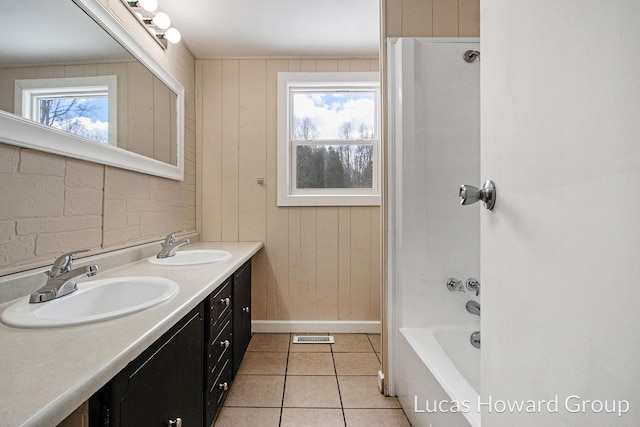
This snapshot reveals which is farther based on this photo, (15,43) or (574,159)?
(15,43)

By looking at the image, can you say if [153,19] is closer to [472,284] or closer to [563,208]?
[563,208]

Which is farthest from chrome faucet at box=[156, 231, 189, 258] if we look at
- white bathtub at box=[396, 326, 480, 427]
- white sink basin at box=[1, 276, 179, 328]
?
white bathtub at box=[396, 326, 480, 427]

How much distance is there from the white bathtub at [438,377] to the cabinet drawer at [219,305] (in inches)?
37.4

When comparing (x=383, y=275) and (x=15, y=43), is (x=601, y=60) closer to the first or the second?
(x=383, y=275)

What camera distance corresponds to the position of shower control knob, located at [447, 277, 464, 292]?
5.35ft

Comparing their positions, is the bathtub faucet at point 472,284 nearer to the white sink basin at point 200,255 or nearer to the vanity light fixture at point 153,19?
the white sink basin at point 200,255

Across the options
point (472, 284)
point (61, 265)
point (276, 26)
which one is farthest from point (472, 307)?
point (276, 26)

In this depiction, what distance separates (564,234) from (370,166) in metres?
2.12

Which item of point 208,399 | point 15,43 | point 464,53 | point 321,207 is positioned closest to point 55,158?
point 15,43

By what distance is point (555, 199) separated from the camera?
49 centimetres

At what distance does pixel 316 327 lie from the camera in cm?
246

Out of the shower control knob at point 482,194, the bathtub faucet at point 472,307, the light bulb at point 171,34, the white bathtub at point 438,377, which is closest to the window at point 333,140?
the light bulb at point 171,34

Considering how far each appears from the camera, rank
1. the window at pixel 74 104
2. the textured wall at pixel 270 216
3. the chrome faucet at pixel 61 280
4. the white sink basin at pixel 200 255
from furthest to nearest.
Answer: the textured wall at pixel 270 216 → the white sink basin at pixel 200 255 → the window at pixel 74 104 → the chrome faucet at pixel 61 280

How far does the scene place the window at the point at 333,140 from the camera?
2.53 meters
